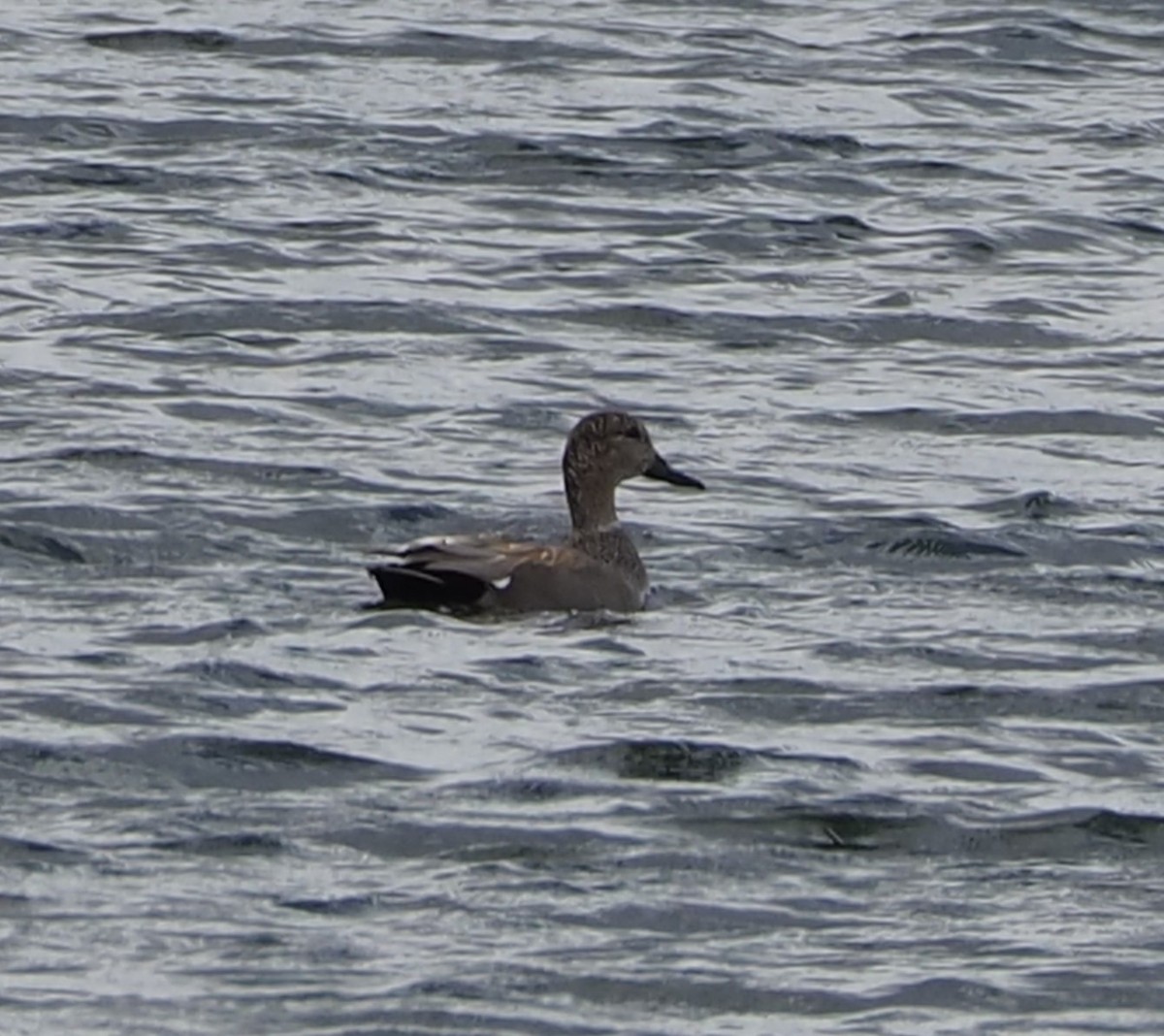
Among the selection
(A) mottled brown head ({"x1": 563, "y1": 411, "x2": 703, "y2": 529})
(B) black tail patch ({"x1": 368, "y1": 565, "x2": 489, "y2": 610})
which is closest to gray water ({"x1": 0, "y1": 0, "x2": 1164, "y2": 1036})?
(B) black tail patch ({"x1": 368, "y1": 565, "x2": 489, "y2": 610})

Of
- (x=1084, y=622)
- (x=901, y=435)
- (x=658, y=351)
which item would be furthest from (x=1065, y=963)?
(x=658, y=351)

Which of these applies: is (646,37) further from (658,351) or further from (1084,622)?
(1084,622)

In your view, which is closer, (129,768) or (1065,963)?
(1065,963)

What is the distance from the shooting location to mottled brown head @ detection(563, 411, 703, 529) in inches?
527

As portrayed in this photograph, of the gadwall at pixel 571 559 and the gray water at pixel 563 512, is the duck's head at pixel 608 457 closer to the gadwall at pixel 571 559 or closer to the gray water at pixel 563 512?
the gadwall at pixel 571 559

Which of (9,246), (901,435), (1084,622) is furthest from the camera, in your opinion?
(9,246)

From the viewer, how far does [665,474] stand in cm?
1361

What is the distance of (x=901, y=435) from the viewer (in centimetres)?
1471

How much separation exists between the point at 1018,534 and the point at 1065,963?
4.30 m

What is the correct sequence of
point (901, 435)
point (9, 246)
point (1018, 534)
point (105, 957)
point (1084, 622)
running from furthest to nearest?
point (9, 246)
point (901, 435)
point (1018, 534)
point (1084, 622)
point (105, 957)

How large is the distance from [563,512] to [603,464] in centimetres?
78

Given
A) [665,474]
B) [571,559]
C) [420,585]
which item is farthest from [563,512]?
[420,585]

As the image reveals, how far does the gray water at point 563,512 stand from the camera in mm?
9273

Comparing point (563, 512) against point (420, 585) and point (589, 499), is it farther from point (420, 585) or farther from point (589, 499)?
point (420, 585)
